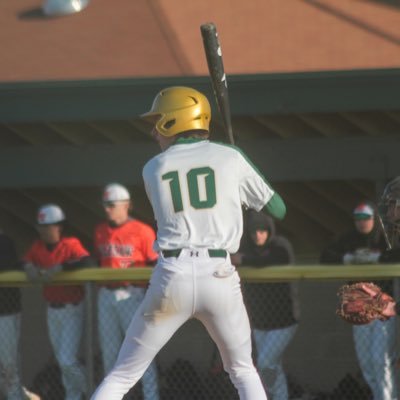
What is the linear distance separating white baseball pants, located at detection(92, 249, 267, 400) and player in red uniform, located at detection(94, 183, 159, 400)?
5.74 feet

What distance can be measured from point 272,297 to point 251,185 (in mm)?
2023

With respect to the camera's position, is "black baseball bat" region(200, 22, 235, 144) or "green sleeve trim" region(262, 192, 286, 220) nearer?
"green sleeve trim" region(262, 192, 286, 220)

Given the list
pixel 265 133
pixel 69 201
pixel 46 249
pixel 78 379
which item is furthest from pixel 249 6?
pixel 78 379

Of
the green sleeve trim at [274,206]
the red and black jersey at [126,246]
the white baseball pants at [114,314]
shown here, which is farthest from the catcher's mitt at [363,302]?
the red and black jersey at [126,246]

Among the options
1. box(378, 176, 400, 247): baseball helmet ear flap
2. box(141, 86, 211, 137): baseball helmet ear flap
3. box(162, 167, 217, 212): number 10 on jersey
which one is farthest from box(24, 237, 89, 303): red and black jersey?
box(378, 176, 400, 247): baseball helmet ear flap

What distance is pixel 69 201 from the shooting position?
10812 mm

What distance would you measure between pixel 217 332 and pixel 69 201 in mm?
5358

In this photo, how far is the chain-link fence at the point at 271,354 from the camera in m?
7.12

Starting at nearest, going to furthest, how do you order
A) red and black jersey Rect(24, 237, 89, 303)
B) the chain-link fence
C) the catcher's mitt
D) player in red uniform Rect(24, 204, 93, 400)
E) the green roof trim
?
the catcher's mitt → the chain-link fence → player in red uniform Rect(24, 204, 93, 400) → red and black jersey Rect(24, 237, 89, 303) → the green roof trim

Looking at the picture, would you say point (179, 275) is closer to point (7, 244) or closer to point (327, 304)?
point (7, 244)

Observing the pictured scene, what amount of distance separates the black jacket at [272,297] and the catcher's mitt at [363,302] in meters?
2.29

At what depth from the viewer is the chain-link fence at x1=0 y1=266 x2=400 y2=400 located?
23.4 ft

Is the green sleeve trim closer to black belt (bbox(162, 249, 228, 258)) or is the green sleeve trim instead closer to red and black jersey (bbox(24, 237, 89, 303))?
black belt (bbox(162, 249, 228, 258))

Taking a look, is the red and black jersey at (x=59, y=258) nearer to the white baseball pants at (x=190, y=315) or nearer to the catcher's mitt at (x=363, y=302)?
the white baseball pants at (x=190, y=315)
